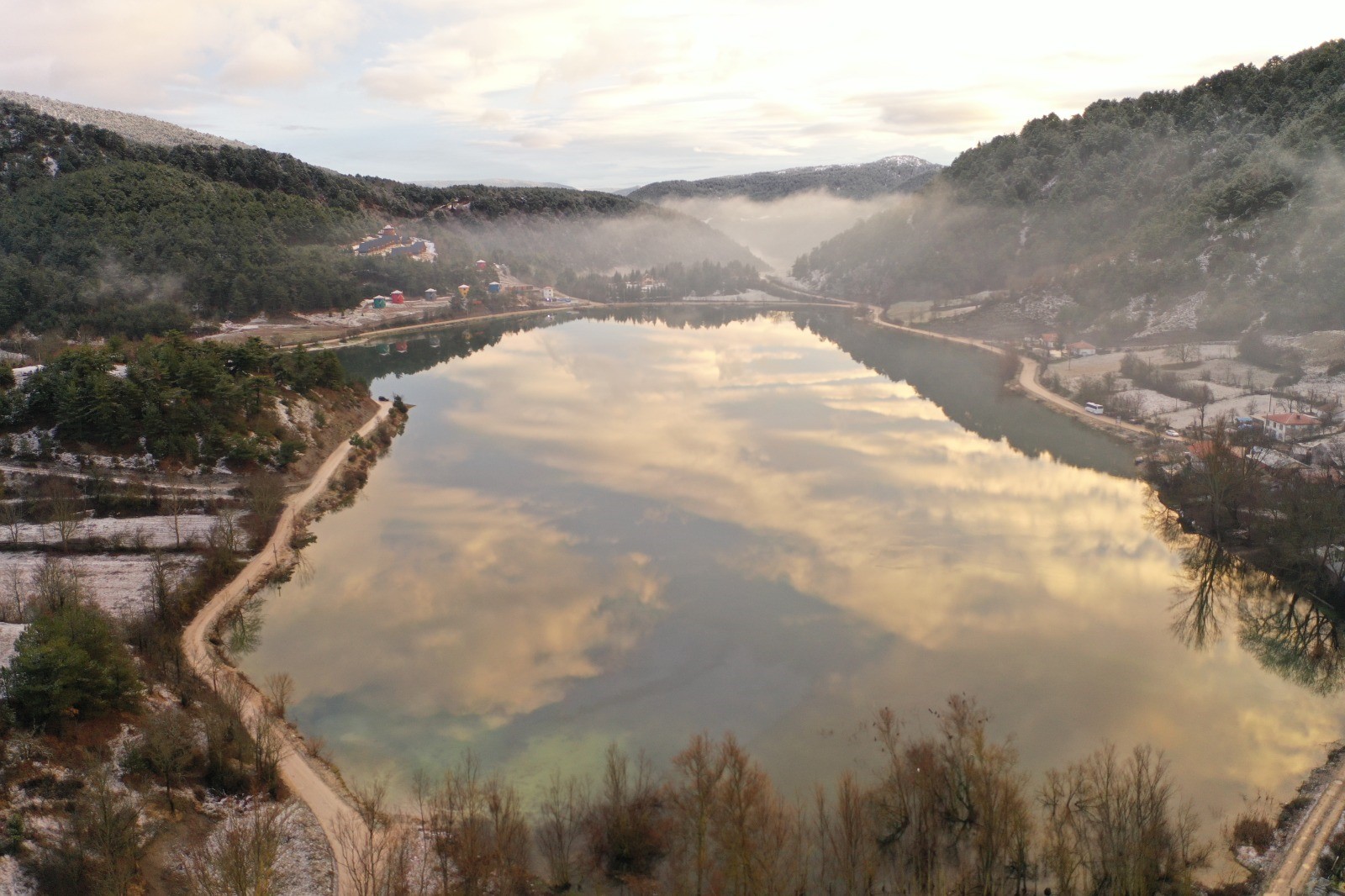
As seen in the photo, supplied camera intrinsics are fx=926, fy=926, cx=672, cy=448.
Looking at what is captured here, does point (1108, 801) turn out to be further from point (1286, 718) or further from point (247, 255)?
point (247, 255)

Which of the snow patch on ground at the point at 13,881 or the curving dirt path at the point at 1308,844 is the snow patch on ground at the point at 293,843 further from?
the curving dirt path at the point at 1308,844

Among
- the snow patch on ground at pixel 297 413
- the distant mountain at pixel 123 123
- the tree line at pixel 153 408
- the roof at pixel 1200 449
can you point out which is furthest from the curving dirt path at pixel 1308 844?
the distant mountain at pixel 123 123

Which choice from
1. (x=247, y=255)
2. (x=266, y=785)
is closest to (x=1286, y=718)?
(x=266, y=785)

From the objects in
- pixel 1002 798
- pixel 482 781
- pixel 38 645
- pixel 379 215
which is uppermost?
pixel 379 215

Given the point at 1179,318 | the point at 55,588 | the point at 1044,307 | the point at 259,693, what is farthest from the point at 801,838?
the point at 1044,307

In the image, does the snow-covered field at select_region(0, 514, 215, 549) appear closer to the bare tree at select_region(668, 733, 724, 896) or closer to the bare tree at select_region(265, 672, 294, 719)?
the bare tree at select_region(265, 672, 294, 719)

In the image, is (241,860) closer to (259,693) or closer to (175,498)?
(259,693)

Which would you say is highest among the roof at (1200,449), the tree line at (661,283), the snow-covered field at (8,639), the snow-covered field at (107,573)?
the tree line at (661,283)
